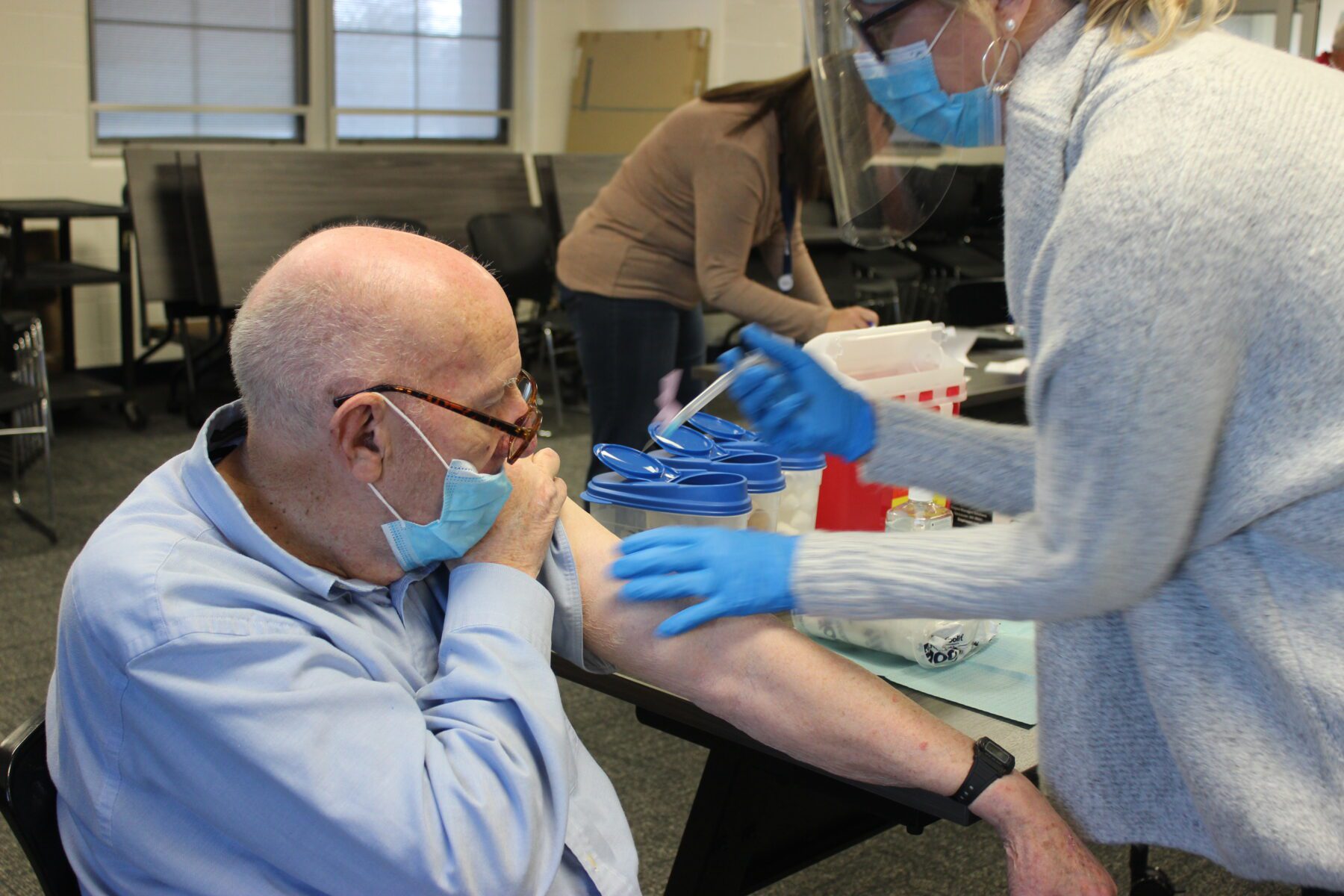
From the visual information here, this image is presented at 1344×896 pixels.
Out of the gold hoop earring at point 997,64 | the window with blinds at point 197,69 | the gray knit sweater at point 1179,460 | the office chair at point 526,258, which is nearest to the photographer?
the gray knit sweater at point 1179,460

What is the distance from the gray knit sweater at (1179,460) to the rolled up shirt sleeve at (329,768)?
311 mm

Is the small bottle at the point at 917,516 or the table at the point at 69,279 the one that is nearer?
the small bottle at the point at 917,516

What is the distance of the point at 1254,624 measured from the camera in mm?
946

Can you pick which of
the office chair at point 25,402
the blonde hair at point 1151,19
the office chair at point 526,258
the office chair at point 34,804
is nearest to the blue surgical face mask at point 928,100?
the blonde hair at point 1151,19

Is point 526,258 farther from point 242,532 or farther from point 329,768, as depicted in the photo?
point 329,768

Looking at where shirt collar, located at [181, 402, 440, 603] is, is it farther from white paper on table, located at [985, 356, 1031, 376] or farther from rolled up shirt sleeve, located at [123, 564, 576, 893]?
white paper on table, located at [985, 356, 1031, 376]

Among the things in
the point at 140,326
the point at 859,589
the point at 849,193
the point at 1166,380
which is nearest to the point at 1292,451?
the point at 1166,380

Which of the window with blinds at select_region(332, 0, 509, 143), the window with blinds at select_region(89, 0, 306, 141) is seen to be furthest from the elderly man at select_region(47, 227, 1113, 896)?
the window with blinds at select_region(332, 0, 509, 143)

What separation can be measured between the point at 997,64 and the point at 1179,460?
0.42m

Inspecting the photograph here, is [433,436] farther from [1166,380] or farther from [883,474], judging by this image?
[1166,380]

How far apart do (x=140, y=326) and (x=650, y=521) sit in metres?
5.05

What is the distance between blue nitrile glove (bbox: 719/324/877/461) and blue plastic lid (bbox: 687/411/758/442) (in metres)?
0.31

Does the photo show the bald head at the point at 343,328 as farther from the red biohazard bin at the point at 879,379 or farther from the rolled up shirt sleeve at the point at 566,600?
the red biohazard bin at the point at 879,379

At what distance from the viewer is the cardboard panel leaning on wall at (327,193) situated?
5160 mm
